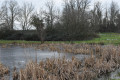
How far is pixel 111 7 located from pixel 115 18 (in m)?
6.08

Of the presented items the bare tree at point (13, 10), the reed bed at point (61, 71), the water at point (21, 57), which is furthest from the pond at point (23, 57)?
the bare tree at point (13, 10)

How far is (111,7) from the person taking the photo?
58500 millimetres

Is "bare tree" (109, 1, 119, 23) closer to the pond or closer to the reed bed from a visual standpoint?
the pond

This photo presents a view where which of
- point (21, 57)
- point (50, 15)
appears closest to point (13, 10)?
point (50, 15)

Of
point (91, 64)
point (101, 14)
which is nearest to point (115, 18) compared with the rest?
point (101, 14)

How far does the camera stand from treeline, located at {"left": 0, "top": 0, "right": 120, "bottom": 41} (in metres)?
28.4

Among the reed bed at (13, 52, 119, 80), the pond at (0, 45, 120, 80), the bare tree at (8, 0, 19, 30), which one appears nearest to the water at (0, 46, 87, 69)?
the pond at (0, 45, 120, 80)

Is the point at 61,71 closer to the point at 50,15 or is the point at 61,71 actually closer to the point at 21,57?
the point at 21,57

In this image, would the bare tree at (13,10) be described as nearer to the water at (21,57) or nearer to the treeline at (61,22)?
the treeline at (61,22)

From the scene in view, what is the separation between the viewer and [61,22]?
35.2 m

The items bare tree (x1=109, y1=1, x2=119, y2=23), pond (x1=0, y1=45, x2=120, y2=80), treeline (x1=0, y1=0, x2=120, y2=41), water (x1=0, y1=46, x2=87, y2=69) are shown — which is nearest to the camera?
pond (x1=0, y1=45, x2=120, y2=80)

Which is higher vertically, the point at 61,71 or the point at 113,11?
the point at 113,11

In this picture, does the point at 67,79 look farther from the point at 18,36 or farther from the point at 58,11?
the point at 58,11

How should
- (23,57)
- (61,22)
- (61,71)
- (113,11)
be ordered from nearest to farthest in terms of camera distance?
1. (61,71)
2. (23,57)
3. (61,22)
4. (113,11)
